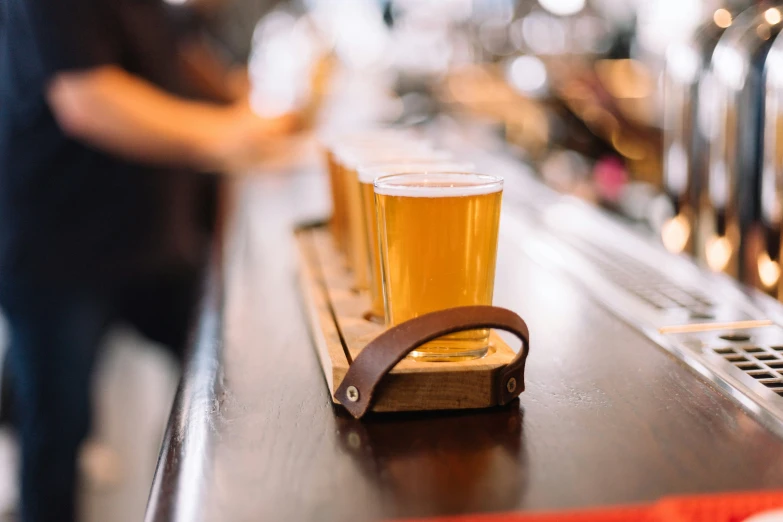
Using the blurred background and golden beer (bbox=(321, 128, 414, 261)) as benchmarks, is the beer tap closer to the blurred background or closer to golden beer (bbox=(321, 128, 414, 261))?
the blurred background

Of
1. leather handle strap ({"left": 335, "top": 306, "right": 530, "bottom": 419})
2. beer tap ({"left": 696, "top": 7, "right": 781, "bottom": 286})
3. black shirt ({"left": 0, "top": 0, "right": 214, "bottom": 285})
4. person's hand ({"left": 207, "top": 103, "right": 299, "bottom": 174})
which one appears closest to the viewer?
leather handle strap ({"left": 335, "top": 306, "right": 530, "bottom": 419})

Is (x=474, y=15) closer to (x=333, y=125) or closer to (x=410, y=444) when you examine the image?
(x=333, y=125)

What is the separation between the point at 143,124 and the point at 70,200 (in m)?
0.25

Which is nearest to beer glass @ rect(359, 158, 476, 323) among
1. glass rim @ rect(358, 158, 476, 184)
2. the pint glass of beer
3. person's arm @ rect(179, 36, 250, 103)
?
glass rim @ rect(358, 158, 476, 184)

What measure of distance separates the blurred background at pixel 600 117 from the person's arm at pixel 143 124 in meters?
0.77

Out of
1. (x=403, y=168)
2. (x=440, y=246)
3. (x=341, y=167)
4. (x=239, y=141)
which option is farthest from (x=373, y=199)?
(x=239, y=141)

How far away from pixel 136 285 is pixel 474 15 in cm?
669

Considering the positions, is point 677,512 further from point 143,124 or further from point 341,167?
point 143,124

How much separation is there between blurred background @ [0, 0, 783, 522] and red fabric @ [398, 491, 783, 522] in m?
0.71

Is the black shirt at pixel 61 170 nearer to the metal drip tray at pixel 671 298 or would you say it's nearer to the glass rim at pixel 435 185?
the metal drip tray at pixel 671 298

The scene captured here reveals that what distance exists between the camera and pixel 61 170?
2.05m

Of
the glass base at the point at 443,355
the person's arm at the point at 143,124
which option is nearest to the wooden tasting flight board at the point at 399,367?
the glass base at the point at 443,355

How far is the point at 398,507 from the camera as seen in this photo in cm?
62

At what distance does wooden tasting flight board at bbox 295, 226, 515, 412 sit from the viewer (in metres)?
0.78
